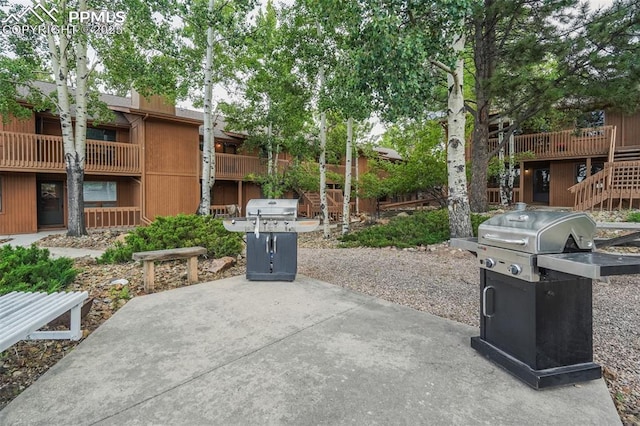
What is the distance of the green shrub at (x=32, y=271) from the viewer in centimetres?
377

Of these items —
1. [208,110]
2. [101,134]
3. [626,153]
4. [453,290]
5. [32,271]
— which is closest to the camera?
[32,271]

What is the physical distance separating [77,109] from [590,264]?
43.6 ft

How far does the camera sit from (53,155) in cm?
1220

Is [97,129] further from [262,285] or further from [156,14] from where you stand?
[262,285]

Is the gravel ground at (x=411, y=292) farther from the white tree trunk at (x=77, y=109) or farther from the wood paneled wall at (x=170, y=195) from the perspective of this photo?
the wood paneled wall at (x=170, y=195)

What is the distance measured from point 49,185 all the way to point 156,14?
8.88 metres

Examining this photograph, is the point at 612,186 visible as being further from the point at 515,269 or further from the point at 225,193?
the point at 225,193

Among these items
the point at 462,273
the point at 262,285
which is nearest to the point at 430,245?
the point at 462,273

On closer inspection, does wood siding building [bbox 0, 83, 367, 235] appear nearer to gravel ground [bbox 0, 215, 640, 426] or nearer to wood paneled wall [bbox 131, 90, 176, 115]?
wood paneled wall [bbox 131, 90, 176, 115]

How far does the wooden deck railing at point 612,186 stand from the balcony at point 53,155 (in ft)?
58.7

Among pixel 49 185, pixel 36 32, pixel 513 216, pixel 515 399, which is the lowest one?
pixel 515 399

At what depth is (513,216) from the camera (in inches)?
94.8

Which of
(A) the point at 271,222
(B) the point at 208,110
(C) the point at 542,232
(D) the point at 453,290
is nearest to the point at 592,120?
(D) the point at 453,290

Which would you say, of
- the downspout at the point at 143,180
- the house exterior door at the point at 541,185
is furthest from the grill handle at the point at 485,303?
the house exterior door at the point at 541,185
